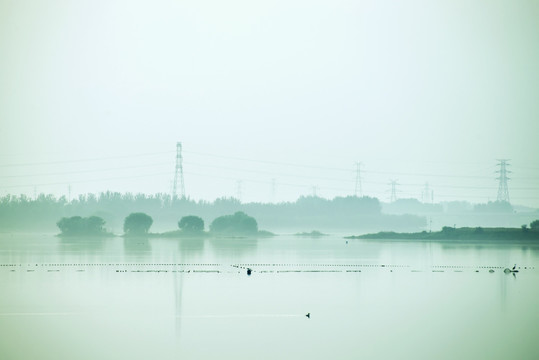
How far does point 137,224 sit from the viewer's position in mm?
96562

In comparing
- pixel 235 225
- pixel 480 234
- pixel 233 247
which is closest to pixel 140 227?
pixel 235 225

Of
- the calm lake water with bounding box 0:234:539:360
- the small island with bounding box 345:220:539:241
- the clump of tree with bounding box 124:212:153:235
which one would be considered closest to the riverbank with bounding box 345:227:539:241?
the small island with bounding box 345:220:539:241

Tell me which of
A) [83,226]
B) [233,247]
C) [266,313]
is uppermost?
[83,226]

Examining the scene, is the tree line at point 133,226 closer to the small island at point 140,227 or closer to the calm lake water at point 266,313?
the small island at point 140,227

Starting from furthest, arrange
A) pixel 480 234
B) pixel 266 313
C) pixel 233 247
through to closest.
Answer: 1. pixel 480 234
2. pixel 233 247
3. pixel 266 313

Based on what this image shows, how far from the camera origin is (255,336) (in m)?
20.9

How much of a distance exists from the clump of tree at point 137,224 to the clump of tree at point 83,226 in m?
2.92

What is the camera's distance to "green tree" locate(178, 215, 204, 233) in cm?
9725

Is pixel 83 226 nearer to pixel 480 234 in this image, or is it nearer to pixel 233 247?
pixel 233 247

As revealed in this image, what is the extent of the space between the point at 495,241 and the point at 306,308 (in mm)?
60745

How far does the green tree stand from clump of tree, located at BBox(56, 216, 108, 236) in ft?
31.0

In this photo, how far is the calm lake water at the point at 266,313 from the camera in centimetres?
1938

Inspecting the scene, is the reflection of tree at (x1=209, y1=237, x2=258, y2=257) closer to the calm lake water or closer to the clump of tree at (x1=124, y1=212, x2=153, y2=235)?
the clump of tree at (x1=124, y1=212, x2=153, y2=235)

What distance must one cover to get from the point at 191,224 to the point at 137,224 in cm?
645
